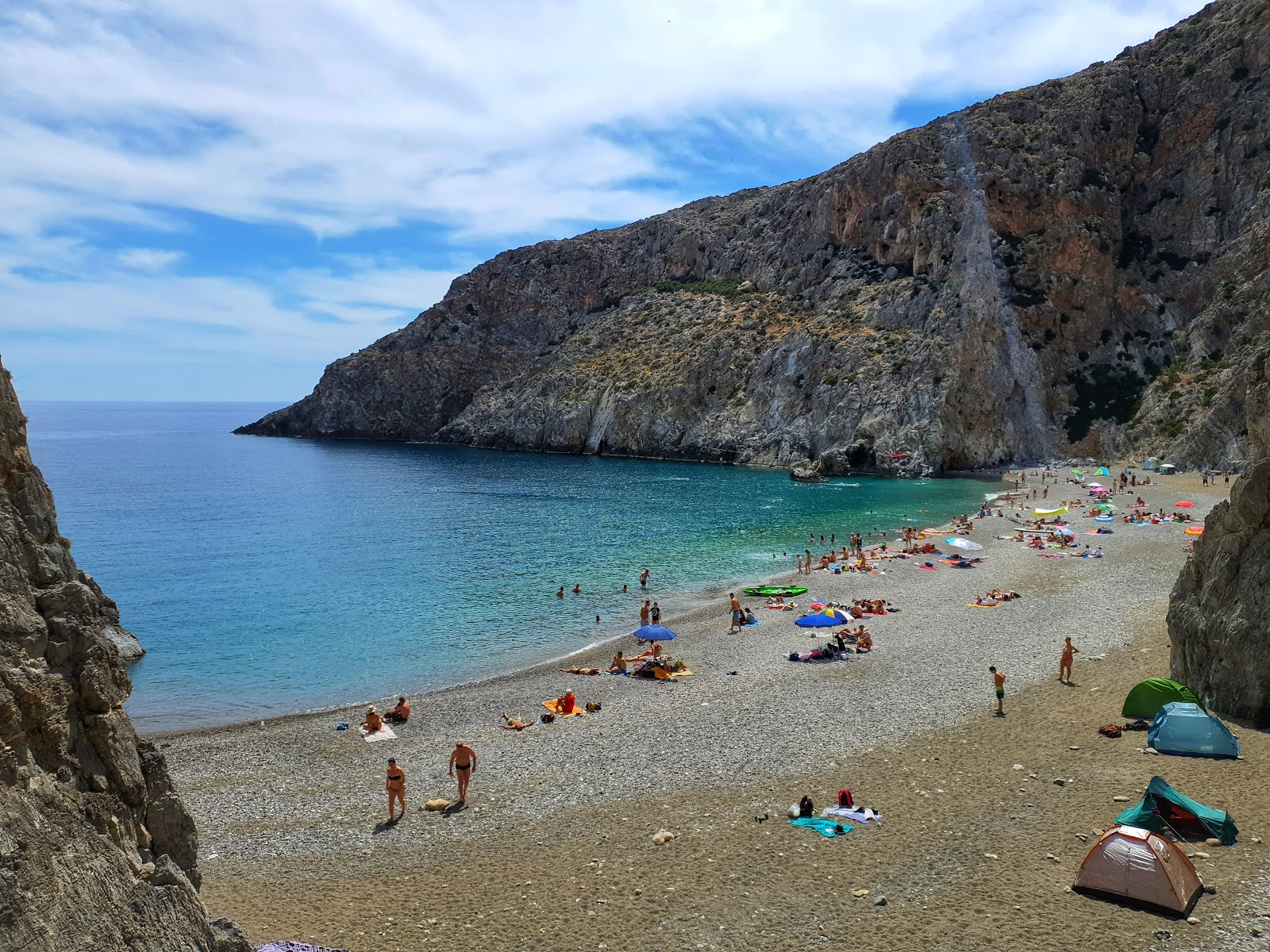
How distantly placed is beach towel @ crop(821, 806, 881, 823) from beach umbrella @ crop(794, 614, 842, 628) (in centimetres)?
1498

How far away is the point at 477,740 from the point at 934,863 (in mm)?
10224

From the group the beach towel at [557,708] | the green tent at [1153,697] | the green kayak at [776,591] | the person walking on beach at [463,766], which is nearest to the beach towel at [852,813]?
the person walking on beach at [463,766]

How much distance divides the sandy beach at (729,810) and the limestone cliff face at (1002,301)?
174 feet

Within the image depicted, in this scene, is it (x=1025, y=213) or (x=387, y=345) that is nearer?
(x=1025, y=213)

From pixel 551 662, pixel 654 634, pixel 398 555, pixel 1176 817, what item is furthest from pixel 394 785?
pixel 398 555

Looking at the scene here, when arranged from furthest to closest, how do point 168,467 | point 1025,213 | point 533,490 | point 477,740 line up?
point 168,467 → point 1025,213 → point 533,490 → point 477,740

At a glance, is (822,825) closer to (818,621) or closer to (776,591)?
(818,621)

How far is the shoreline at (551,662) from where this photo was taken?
20828 mm

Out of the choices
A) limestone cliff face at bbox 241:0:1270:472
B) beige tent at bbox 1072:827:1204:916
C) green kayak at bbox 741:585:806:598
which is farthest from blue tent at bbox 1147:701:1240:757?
limestone cliff face at bbox 241:0:1270:472

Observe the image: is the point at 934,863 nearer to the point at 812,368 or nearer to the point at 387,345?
the point at 812,368

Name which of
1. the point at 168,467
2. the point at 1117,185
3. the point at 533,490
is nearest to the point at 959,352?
the point at 1117,185

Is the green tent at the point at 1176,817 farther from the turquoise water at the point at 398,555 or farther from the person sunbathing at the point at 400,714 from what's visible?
the turquoise water at the point at 398,555

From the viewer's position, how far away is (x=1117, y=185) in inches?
3302

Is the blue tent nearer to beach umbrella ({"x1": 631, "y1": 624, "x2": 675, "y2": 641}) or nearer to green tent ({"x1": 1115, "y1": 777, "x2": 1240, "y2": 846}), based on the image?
green tent ({"x1": 1115, "y1": 777, "x2": 1240, "y2": 846})
